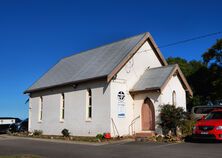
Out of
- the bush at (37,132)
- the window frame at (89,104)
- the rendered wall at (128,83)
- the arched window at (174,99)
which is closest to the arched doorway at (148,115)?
the rendered wall at (128,83)

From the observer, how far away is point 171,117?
19.8 metres

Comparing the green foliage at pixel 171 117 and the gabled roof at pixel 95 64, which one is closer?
the green foliage at pixel 171 117

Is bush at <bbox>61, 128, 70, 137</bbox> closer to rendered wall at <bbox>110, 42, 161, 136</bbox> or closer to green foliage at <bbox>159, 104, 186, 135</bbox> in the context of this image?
rendered wall at <bbox>110, 42, 161, 136</bbox>

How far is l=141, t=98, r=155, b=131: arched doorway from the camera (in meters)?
21.8

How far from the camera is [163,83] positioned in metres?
21.0

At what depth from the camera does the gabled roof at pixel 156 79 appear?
2122cm

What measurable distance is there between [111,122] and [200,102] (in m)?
24.5

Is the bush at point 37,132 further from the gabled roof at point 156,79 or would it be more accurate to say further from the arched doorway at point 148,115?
→ the arched doorway at point 148,115

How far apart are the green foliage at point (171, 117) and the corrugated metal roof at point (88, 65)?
4794mm

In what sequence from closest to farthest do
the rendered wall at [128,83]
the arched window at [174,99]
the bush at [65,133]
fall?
the rendered wall at [128,83], the arched window at [174,99], the bush at [65,133]

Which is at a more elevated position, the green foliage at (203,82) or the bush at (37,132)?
the green foliage at (203,82)

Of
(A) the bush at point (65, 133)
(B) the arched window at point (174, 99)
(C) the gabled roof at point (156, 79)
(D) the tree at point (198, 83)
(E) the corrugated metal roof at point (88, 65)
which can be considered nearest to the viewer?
(C) the gabled roof at point (156, 79)

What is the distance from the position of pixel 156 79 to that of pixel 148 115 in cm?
269

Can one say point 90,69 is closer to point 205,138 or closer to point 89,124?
point 89,124
